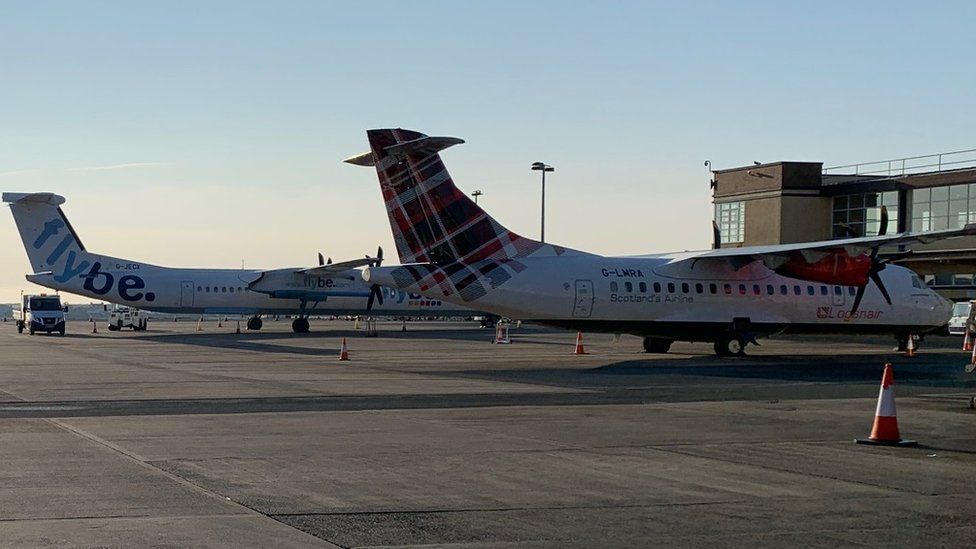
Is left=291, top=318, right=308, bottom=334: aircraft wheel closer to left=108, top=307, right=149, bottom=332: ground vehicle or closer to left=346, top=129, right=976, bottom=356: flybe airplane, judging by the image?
left=108, top=307, right=149, bottom=332: ground vehicle

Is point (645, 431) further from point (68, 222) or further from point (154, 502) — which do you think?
point (68, 222)

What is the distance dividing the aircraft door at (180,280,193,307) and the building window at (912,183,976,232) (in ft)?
114

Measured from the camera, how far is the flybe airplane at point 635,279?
29172 mm

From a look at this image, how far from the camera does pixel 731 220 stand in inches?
2498

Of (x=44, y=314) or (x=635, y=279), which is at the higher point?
(x=635, y=279)

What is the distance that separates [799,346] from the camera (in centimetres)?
4288

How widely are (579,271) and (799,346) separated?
49.0 ft

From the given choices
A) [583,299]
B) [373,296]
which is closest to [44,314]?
[373,296]

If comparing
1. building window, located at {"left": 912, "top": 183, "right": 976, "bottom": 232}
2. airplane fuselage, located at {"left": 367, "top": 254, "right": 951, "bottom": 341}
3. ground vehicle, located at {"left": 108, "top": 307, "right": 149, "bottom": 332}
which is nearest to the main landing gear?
ground vehicle, located at {"left": 108, "top": 307, "right": 149, "bottom": 332}

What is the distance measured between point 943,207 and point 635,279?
2850 centimetres

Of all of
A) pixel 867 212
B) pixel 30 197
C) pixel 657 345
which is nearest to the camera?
pixel 657 345

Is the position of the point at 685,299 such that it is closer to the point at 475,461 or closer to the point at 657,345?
the point at 657,345

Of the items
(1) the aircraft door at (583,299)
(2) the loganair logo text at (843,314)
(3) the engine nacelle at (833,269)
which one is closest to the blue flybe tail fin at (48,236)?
(1) the aircraft door at (583,299)

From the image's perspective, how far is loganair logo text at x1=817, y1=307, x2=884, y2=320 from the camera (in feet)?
115
